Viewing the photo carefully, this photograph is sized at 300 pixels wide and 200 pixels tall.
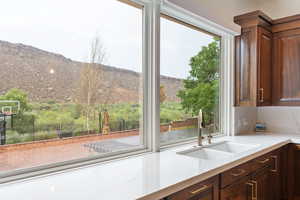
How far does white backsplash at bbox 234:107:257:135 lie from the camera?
287 centimetres

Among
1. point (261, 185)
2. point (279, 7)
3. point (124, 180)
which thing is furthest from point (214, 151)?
point (279, 7)

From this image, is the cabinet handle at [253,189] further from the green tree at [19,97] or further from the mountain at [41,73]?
the green tree at [19,97]

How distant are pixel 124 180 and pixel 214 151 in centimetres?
109

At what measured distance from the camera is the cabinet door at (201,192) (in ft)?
4.09

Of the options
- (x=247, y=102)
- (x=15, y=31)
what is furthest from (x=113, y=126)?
(x=247, y=102)

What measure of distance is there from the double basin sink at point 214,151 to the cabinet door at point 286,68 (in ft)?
3.18

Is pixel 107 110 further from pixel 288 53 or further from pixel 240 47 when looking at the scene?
pixel 288 53

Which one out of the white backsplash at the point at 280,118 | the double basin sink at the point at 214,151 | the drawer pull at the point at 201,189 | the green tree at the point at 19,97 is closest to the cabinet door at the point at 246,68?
the double basin sink at the point at 214,151

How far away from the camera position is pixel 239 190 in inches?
69.1

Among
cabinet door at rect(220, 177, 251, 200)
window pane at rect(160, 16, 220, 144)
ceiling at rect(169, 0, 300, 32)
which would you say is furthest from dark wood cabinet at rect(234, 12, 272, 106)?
cabinet door at rect(220, 177, 251, 200)

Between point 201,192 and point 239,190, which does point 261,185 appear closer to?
point 239,190

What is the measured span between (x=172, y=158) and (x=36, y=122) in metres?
0.95

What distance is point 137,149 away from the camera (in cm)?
184

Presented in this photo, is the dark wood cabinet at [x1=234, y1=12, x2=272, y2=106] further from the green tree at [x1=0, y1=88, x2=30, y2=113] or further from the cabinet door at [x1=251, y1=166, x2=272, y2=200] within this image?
the green tree at [x1=0, y1=88, x2=30, y2=113]
